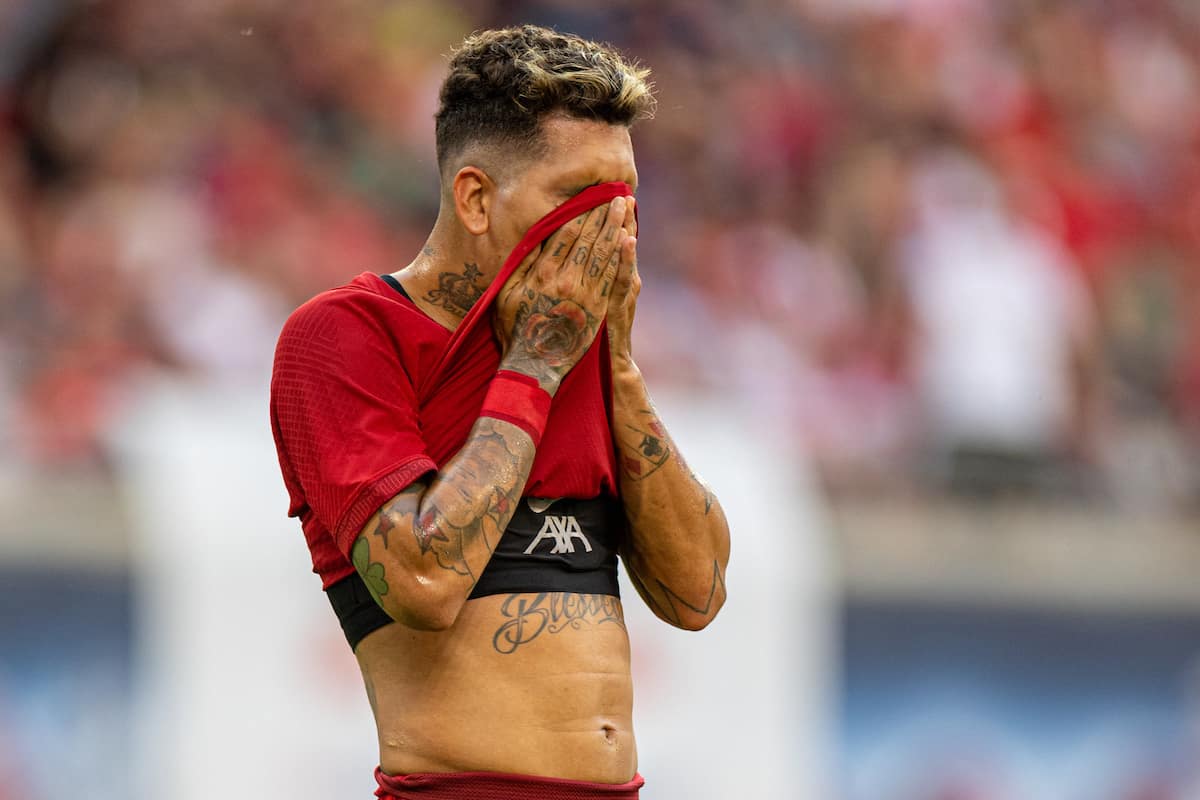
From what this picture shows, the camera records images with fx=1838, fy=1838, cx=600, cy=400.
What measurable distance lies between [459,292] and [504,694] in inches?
24.4

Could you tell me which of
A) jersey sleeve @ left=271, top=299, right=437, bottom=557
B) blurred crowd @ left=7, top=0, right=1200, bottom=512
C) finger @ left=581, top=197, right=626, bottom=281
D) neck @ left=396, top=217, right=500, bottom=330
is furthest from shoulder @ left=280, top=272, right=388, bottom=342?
blurred crowd @ left=7, top=0, right=1200, bottom=512

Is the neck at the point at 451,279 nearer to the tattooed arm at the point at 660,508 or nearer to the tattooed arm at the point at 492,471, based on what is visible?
the tattooed arm at the point at 492,471

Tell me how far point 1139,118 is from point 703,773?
240 inches

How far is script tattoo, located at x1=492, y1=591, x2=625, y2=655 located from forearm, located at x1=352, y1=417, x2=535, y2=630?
0.43ft

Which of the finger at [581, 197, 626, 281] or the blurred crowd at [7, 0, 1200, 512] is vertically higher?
the blurred crowd at [7, 0, 1200, 512]

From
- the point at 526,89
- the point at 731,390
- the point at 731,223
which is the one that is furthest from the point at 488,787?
the point at 731,223

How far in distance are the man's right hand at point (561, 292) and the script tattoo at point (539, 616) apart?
314 millimetres

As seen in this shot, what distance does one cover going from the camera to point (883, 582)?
712 cm

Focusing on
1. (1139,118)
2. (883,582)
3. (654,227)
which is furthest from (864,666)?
(1139,118)

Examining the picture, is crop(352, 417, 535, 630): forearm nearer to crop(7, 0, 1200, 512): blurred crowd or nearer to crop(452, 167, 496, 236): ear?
crop(452, 167, 496, 236): ear

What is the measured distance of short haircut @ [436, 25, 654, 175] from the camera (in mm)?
2729

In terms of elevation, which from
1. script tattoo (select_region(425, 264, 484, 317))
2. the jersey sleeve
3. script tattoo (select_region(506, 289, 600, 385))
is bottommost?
the jersey sleeve

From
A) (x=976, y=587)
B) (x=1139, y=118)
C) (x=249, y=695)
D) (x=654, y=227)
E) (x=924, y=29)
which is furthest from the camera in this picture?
(x=1139, y=118)

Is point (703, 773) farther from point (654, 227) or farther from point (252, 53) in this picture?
point (252, 53)
